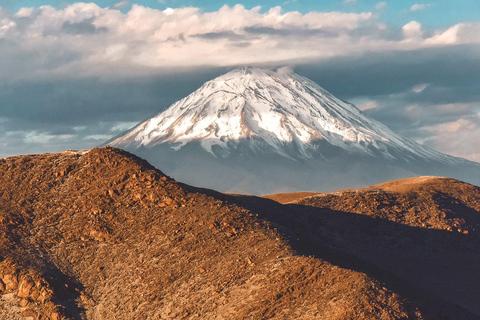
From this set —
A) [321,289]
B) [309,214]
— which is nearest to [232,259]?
[321,289]

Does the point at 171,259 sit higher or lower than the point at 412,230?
higher

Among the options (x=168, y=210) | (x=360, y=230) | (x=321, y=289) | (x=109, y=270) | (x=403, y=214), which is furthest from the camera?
(x=403, y=214)

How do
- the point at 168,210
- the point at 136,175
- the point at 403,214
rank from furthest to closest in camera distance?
1. the point at 403,214
2. the point at 136,175
3. the point at 168,210

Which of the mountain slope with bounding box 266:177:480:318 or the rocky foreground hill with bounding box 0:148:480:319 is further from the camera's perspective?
the mountain slope with bounding box 266:177:480:318

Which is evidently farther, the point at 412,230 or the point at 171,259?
the point at 412,230

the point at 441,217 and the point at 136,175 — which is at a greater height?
the point at 136,175

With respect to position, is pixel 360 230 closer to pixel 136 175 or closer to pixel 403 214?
pixel 403 214

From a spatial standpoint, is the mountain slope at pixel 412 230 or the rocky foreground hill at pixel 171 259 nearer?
the rocky foreground hill at pixel 171 259

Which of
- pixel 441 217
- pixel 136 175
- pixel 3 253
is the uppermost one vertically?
pixel 136 175
